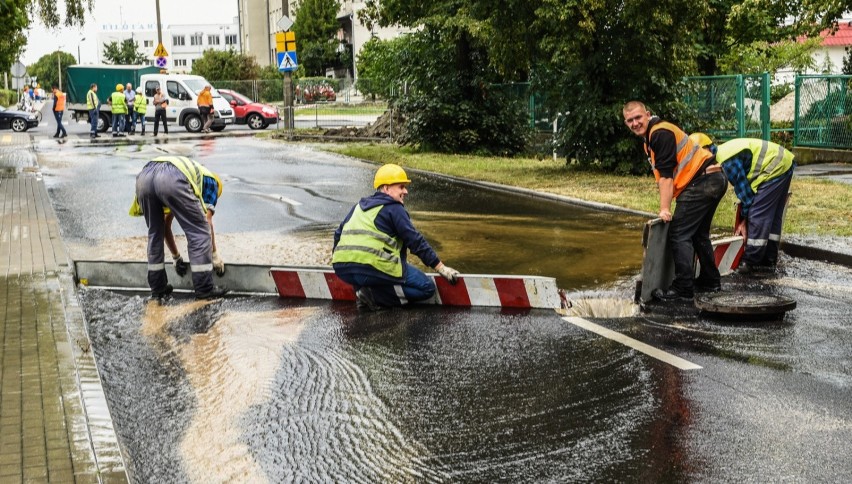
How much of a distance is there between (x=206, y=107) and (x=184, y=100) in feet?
7.07

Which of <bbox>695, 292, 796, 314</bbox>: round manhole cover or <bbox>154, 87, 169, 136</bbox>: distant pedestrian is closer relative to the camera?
<bbox>695, 292, 796, 314</bbox>: round manhole cover

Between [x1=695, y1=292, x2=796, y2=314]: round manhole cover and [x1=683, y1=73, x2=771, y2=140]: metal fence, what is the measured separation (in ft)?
46.2

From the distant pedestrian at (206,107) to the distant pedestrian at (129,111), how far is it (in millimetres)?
2422

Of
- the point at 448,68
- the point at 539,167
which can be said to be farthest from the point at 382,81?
the point at 539,167

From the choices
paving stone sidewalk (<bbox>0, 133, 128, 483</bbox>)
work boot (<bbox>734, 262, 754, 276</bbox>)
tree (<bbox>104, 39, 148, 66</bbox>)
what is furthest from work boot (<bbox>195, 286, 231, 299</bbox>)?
tree (<bbox>104, 39, 148, 66</bbox>)

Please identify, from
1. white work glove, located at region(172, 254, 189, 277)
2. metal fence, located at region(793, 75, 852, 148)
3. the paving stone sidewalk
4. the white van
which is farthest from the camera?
the white van

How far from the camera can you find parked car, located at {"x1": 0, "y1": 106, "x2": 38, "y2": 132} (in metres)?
44.8

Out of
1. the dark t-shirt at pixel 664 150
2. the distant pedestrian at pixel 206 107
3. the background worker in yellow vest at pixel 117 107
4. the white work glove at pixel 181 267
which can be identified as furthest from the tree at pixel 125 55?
the dark t-shirt at pixel 664 150

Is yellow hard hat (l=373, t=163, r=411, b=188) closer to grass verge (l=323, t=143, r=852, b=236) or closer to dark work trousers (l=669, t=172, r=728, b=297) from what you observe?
dark work trousers (l=669, t=172, r=728, b=297)

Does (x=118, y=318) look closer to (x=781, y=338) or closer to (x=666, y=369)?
(x=666, y=369)

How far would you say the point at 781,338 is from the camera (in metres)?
7.13

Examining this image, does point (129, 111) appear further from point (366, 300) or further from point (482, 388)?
point (482, 388)

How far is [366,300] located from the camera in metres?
8.38

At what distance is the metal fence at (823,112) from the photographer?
21.0 metres
